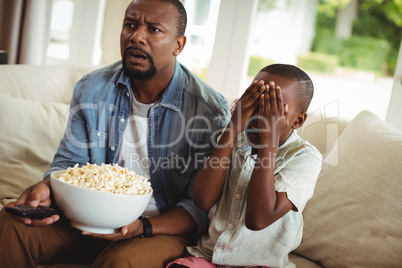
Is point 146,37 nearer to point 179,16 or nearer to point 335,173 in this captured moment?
point 179,16

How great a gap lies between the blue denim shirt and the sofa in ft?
0.98

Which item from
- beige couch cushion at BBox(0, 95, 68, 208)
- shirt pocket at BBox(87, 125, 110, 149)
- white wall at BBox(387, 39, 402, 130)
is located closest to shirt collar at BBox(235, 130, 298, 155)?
shirt pocket at BBox(87, 125, 110, 149)

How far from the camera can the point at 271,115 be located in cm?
122

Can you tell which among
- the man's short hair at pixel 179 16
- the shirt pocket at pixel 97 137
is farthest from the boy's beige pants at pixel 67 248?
the man's short hair at pixel 179 16

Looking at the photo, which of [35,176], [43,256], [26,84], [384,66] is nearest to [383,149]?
[43,256]

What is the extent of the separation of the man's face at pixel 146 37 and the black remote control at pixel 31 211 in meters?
0.62

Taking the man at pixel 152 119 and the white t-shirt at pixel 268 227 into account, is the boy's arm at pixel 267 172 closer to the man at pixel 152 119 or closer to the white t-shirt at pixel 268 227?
the white t-shirt at pixel 268 227

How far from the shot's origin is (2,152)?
1.74 meters

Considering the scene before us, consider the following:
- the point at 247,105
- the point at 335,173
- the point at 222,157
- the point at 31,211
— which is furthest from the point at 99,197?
the point at 335,173

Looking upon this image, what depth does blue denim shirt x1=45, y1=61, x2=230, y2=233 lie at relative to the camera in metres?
1.59

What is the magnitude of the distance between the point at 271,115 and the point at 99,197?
1.78 feet

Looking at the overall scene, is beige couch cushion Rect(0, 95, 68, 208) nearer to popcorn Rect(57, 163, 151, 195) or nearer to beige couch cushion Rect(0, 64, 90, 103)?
beige couch cushion Rect(0, 64, 90, 103)

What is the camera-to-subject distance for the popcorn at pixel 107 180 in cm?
114

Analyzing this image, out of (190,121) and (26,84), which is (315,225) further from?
(26,84)
